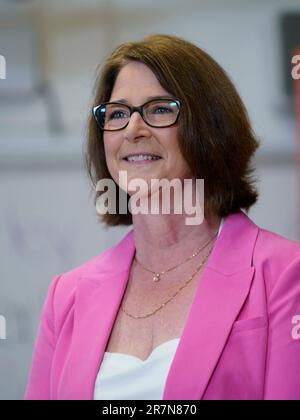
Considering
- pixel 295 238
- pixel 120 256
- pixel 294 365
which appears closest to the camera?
pixel 294 365

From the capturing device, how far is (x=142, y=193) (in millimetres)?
1169

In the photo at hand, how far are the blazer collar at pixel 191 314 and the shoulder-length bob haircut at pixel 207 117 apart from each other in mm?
50

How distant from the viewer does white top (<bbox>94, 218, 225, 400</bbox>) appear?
1.05 metres

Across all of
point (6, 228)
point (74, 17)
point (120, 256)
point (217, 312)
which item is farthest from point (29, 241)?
point (217, 312)

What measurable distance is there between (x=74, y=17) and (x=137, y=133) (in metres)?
1.12

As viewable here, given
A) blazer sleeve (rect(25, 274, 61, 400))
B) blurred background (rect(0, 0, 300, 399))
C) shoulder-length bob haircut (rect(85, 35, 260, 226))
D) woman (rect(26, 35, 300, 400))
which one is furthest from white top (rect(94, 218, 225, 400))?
blurred background (rect(0, 0, 300, 399))

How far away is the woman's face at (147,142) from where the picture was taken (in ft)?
3.79

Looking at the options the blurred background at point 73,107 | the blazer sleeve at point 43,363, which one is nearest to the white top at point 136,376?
the blazer sleeve at point 43,363

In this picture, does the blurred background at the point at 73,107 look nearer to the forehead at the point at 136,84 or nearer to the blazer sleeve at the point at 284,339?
the forehead at the point at 136,84

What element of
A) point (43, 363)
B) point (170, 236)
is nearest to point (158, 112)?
point (170, 236)

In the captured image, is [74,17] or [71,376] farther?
[74,17]

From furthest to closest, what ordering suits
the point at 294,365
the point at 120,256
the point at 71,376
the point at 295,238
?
1. the point at 295,238
2. the point at 120,256
3. the point at 71,376
4. the point at 294,365

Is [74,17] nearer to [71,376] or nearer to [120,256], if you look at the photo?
[120,256]
